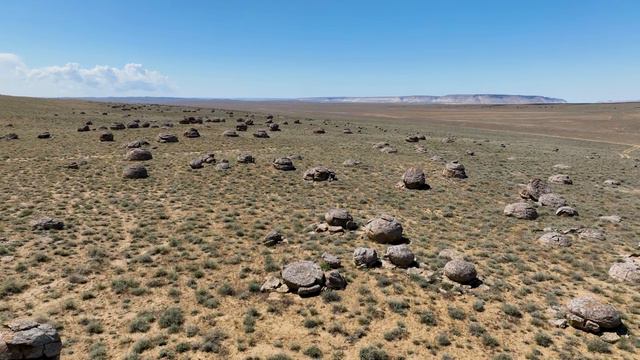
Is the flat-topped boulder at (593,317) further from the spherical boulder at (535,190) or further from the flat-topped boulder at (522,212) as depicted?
the spherical boulder at (535,190)

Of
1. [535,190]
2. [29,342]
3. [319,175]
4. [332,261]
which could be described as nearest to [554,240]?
[535,190]

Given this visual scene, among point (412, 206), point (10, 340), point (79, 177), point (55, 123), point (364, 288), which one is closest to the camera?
point (10, 340)

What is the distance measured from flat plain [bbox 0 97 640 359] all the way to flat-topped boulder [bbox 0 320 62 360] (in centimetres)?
155

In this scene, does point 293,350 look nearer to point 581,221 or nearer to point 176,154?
point 581,221

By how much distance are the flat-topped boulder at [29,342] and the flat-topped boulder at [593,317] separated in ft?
68.9

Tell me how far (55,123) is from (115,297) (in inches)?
3421

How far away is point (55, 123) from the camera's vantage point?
89.2m

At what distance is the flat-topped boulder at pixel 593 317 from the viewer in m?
17.5

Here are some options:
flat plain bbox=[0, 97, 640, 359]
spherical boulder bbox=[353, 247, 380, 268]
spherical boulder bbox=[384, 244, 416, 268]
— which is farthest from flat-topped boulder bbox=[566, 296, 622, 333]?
spherical boulder bbox=[353, 247, 380, 268]

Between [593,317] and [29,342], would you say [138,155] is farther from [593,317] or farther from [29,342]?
[593,317]

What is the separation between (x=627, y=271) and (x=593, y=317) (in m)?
7.60

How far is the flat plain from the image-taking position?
16.7 meters

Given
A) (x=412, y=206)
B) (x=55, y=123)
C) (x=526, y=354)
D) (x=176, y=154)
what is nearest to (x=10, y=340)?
(x=526, y=354)

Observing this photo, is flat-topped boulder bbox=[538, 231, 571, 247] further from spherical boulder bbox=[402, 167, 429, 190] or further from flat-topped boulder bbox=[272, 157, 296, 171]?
flat-topped boulder bbox=[272, 157, 296, 171]
